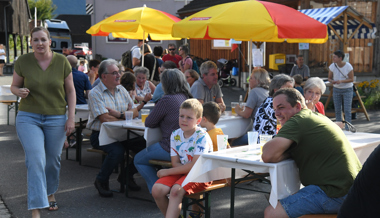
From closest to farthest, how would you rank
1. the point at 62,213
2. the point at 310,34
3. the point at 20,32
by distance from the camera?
the point at 62,213 < the point at 310,34 < the point at 20,32

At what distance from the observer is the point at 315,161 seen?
364 centimetres

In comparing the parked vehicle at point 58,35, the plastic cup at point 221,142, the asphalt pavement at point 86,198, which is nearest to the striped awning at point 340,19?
the asphalt pavement at point 86,198

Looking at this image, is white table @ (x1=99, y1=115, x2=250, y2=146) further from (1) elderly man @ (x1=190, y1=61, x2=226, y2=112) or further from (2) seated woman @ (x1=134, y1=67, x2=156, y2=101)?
(2) seated woman @ (x1=134, y1=67, x2=156, y2=101)

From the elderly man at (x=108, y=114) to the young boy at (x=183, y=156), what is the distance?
4.98 ft

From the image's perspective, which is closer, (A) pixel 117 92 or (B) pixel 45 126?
(B) pixel 45 126

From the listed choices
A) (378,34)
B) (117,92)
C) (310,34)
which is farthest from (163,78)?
(378,34)

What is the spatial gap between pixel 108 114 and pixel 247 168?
2.73 meters

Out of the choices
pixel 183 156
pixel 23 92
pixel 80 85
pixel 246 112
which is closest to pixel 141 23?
pixel 80 85

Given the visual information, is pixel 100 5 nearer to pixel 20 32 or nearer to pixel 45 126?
pixel 20 32

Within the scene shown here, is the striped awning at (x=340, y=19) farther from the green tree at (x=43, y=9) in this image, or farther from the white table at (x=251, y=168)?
the green tree at (x=43, y=9)

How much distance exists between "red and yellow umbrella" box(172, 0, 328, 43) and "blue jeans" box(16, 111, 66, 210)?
3392 millimetres

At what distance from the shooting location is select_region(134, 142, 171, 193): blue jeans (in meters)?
5.07

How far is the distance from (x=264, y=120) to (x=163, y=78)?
131 cm

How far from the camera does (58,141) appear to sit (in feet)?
15.9
